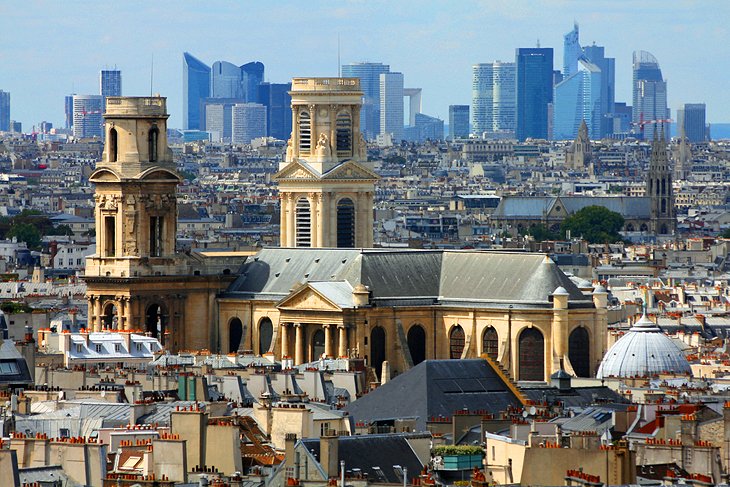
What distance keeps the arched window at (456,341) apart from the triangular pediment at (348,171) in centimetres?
1593

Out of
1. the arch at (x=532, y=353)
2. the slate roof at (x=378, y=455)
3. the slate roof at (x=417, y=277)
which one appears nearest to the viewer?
the slate roof at (x=378, y=455)

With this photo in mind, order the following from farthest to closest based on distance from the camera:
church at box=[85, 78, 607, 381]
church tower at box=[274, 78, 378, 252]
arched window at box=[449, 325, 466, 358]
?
church tower at box=[274, 78, 378, 252] < arched window at box=[449, 325, 466, 358] < church at box=[85, 78, 607, 381]

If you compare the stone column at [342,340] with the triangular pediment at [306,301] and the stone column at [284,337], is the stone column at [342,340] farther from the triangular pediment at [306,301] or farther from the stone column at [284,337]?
the stone column at [284,337]

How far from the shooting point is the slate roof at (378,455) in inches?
2060

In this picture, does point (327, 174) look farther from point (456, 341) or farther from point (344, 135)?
point (456, 341)

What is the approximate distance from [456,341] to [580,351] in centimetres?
433

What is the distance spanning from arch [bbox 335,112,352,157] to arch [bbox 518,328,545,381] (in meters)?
19.8

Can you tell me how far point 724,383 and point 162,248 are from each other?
1001 inches

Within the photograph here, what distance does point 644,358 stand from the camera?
8969 centimetres

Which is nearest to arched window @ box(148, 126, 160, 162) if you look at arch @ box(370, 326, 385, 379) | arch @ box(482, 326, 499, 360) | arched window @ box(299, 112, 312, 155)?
arch @ box(370, 326, 385, 379)

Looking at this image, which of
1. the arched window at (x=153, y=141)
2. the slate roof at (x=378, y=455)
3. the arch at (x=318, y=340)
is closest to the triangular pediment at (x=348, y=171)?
the arched window at (x=153, y=141)

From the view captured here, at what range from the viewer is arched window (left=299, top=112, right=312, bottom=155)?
11869 cm

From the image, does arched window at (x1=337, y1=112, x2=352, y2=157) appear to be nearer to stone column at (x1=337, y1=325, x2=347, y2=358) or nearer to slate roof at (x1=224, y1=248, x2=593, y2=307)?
slate roof at (x1=224, y1=248, x2=593, y2=307)

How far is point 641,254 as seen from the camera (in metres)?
198
